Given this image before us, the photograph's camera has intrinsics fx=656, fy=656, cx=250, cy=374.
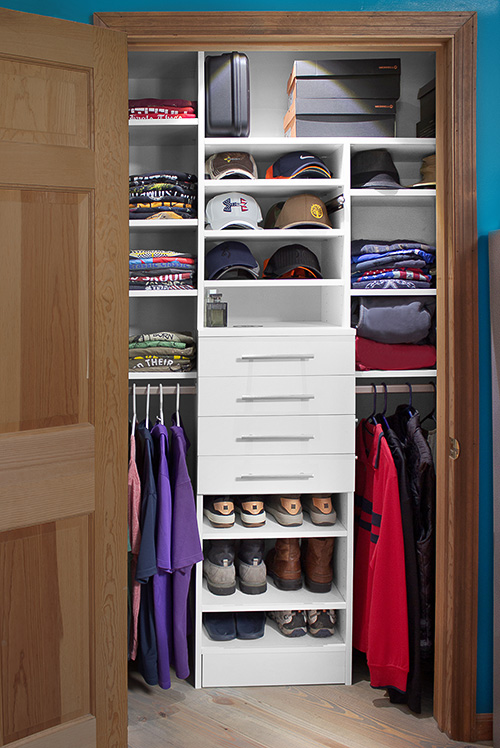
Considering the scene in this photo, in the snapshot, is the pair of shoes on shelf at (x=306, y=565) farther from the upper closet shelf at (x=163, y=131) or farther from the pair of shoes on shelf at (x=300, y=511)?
the upper closet shelf at (x=163, y=131)

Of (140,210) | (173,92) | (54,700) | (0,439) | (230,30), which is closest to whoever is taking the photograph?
(0,439)

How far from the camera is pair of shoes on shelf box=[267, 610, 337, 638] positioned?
98.0 inches

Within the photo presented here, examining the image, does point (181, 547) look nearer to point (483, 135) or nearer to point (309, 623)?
point (309, 623)

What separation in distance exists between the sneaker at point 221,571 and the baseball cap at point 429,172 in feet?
5.11

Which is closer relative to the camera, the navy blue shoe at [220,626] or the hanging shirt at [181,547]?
the hanging shirt at [181,547]

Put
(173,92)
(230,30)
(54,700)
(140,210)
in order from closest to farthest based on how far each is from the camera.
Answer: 1. (54,700)
2. (230,30)
3. (140,210)
4. (173,92)

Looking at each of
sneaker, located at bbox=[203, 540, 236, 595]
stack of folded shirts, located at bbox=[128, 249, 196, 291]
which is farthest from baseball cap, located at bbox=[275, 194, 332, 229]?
sneaker, located at bbox=[203, 540, 236, 595]

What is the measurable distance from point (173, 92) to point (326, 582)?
2.08 m

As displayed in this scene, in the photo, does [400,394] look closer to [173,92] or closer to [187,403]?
[187,403]

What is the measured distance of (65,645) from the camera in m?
1.72

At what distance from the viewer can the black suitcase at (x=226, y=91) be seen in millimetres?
2352

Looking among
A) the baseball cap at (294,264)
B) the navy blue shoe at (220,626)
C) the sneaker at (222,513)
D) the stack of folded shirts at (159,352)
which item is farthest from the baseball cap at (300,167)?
the navy blue shoe at (220,626)

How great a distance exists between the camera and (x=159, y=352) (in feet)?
8.09

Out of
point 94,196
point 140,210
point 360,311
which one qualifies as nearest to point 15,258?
point 94,196
